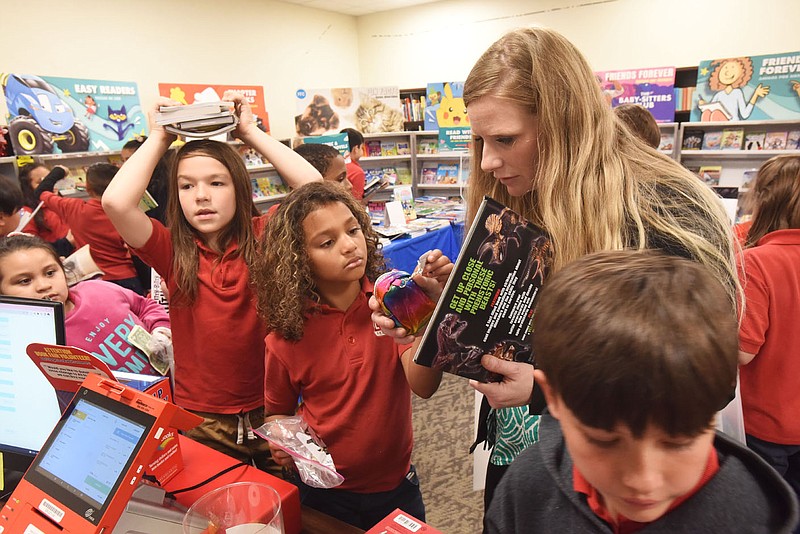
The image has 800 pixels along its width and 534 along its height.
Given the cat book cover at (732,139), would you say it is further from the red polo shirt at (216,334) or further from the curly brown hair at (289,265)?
the red polo shirt at (216,334)

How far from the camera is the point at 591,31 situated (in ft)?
22.2

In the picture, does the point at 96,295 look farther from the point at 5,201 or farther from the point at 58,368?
the point at 5,201

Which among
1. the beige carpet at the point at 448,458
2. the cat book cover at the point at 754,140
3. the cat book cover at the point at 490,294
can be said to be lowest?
the beige carpet at the point at 448,458

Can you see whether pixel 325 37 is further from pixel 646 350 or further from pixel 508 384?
pixel 646 350

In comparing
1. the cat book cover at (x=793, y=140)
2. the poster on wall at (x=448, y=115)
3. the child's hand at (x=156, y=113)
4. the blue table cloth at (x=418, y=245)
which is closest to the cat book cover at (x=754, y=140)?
the cat book cover at (x=793, y=140)

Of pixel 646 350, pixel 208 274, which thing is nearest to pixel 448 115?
pixel 208 274

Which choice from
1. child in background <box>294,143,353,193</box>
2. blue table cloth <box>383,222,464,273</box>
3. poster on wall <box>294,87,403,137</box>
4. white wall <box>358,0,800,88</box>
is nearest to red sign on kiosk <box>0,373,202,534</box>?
child in background <box>294,143,353,193</box>

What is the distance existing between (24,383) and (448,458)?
2.25 meters

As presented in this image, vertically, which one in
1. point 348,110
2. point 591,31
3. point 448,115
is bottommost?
point 448,115

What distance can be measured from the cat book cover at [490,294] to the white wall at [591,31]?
14.3ft

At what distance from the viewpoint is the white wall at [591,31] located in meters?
5.86

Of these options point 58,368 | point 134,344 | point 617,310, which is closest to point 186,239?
point 134,344

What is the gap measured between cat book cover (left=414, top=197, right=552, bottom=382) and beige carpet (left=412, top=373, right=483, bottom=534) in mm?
1704

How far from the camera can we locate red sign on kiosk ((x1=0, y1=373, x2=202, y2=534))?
799 mm
